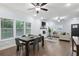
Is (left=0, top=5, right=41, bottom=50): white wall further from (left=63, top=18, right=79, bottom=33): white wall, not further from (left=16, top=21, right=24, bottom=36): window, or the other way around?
(left=63, top=18, right=79, bottom=33): white wall

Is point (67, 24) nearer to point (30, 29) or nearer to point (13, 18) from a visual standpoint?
point (30, 29)

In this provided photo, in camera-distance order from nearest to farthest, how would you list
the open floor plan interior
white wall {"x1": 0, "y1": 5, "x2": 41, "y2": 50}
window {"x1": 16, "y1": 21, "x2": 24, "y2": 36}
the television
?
the open floor plan interior
white wall {"x1": 0, "y1": 5, "x2": 41, "y2": 50}
window {"x1": 16, "y1": 21, "x2": 24, "y2": 36}
the television

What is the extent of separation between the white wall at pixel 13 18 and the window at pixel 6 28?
25 centimetres

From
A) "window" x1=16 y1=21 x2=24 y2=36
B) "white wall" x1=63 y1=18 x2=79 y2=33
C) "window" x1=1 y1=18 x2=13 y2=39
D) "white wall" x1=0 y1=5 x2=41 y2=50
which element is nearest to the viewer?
"white wall" x1=0 y1=5 x2=41 y2=50

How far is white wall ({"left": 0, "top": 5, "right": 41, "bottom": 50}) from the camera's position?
4270 millimetres

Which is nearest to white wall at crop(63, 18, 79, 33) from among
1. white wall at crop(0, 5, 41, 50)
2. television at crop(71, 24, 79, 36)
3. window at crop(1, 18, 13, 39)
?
television at crop(71, 24, 79, 36)

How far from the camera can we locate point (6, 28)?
4.66 meters

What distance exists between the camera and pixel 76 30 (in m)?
8.30

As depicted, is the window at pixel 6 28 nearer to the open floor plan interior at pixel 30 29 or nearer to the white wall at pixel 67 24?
the open floor plan interior at pixel 30 29

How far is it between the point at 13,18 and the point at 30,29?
5.80 ft

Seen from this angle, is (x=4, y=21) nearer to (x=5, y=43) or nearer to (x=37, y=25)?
(x=5, y=43)

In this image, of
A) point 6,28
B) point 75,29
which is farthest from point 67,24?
point 6,28

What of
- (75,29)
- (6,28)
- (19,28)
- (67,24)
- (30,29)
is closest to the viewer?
(6,28)

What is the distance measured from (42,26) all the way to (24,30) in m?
1.35
